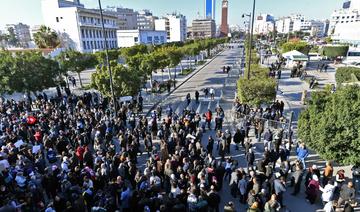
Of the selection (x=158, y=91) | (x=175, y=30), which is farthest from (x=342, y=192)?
(x=175, y=30)

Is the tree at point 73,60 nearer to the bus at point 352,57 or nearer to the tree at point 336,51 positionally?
the bus at point 352,57

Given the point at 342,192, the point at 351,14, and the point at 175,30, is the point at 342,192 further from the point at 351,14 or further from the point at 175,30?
the point at 351,14

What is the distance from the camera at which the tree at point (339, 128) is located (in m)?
8.74

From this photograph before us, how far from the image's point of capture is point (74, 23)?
2473 inches

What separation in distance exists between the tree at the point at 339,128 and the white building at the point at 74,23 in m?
59.3

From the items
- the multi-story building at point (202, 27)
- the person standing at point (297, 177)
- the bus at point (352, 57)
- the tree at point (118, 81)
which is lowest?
the person standing at point (297, 177)

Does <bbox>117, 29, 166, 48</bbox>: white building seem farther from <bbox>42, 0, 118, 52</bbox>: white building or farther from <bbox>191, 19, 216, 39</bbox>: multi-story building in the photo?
<bbox>191, 19, 216, 39</bbox>: multi-story building

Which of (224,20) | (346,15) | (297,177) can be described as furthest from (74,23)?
(224,20)

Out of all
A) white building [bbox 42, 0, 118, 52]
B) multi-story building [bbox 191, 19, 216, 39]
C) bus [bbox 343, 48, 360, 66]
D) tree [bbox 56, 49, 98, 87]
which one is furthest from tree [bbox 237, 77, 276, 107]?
multi-story building [bbox 191, 19, 216, 39]

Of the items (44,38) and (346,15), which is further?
(346,15)

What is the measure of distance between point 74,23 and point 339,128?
215 feet

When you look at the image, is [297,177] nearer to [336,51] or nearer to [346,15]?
[336,51]

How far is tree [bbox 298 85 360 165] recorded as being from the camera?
8.74 meters

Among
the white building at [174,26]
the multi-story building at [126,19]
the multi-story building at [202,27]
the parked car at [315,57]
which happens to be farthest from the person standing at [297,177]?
the multi-story building at [202,27]
